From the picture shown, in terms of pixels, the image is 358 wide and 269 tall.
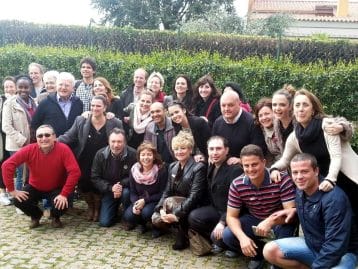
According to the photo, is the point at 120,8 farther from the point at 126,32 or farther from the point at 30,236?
the point at 30,236

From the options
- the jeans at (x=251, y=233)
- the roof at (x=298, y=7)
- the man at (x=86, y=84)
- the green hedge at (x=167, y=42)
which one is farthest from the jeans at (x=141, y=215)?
the roof at (x=298, y=7)

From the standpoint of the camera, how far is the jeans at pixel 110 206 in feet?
21.8

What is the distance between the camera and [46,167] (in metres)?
6.62

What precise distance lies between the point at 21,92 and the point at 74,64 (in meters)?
4.86

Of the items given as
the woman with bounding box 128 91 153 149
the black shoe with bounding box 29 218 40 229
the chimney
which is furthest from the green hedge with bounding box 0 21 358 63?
the chimney

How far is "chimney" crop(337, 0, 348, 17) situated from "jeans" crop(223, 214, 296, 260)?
30.0 meters

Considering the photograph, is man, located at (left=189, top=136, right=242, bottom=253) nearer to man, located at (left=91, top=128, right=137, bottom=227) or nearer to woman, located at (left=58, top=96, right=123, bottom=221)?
man, located at (left=91, top=128, right=137, bottom=227)

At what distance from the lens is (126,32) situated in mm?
16578

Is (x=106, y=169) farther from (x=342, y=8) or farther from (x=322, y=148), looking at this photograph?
(x=342, y=8)

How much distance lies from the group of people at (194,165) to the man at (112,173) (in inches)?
0.6

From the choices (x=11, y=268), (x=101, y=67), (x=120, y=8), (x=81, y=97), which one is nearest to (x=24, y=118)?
(x=81, y=97)

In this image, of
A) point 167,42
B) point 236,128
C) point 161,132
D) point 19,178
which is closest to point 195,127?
point 161,132

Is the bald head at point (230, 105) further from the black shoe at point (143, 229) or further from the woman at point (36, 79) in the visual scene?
the woman at point (36, 79)

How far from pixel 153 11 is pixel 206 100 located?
17.6 metres
